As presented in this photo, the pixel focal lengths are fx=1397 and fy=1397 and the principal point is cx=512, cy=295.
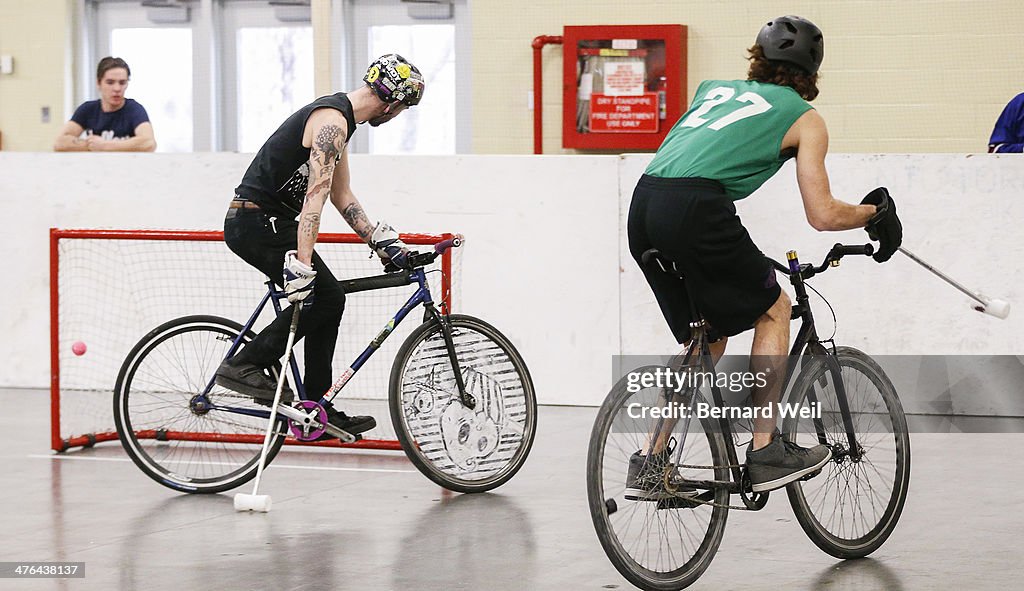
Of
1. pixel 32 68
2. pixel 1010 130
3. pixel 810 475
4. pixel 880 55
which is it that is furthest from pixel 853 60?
pixel 32 68

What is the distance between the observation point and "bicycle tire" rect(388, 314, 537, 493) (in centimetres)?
558

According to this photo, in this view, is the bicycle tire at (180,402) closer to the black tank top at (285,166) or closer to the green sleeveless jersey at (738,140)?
the black tank top at (285,166)

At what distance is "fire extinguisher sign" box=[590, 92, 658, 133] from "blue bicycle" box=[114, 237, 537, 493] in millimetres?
5390

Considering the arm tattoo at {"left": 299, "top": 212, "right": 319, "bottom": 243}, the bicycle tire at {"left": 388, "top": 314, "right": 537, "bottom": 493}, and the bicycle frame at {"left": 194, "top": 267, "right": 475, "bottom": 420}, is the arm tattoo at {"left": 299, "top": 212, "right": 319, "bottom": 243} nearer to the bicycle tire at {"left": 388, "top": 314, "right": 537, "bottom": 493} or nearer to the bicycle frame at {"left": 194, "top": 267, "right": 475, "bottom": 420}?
the bicycle frame at {"left": 194, "top": 267, "right": 475, "bottom": 420}

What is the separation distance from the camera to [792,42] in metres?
4.19

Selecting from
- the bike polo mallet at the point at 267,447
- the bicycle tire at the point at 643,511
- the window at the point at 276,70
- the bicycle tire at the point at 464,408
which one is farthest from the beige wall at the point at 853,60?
the bicycle tire at the point at 643,511

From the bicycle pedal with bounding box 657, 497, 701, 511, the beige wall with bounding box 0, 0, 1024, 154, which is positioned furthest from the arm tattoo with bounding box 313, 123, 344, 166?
the beige wall with bounding box 0, 0, 1024, 154

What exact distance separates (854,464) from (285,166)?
2416mm

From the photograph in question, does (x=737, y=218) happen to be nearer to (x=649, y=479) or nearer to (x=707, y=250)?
(x=707, y=250)

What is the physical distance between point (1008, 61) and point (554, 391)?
15.1 feet

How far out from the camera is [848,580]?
4277 mm

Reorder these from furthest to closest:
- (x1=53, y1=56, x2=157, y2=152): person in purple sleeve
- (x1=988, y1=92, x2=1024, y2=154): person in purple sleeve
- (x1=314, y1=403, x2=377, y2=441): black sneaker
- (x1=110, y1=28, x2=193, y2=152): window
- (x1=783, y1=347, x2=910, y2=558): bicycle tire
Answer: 1. (x1=110, y1=28, x2=193, y2=152): window
2. (x1=53, y1=56, x2=157, y2=152): person in purple sleeve
3. (x1=988, y1=92, x2=1024, y2=154): person in purple sleeve
4. (x1=314, y1=403, x2=377, y2=441): black sneaker
5. (x1=783, y1=347, x2=910, y2=558): bicycle tire

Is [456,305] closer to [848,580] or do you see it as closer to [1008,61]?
[848,580]

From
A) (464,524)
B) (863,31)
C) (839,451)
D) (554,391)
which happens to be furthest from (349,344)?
(863,31)
